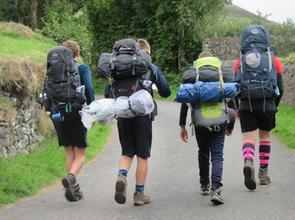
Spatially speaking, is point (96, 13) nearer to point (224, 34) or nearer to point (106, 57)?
point (224, 34)

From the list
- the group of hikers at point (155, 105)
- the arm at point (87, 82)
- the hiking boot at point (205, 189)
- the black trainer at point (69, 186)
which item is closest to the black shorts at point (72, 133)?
the group of hikers at point (155, 105)

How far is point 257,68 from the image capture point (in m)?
7.87

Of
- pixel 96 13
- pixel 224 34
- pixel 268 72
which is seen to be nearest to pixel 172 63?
pixel 224 34

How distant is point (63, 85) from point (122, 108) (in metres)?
0.94

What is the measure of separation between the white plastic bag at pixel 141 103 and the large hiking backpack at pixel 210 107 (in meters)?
0.61

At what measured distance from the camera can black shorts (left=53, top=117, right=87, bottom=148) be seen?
795 cm

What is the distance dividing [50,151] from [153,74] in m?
4.22

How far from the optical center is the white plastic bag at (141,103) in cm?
714

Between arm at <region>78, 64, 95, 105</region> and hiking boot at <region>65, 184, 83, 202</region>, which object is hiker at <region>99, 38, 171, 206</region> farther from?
hiking boot at <region>65, 184, 83, 202</region>

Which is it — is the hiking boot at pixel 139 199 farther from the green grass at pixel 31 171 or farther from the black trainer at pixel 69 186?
the green grass at pixel 31 171

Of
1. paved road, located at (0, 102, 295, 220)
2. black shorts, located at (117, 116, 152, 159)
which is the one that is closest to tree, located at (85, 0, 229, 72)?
paved road, located at (0, 102, 295, 220)

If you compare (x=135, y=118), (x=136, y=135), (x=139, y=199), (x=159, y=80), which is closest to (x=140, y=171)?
(x=139, y=199)

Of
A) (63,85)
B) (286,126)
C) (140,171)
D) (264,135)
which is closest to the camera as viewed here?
(140,171)

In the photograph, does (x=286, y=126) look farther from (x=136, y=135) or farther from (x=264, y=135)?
(x=136, y=135)
